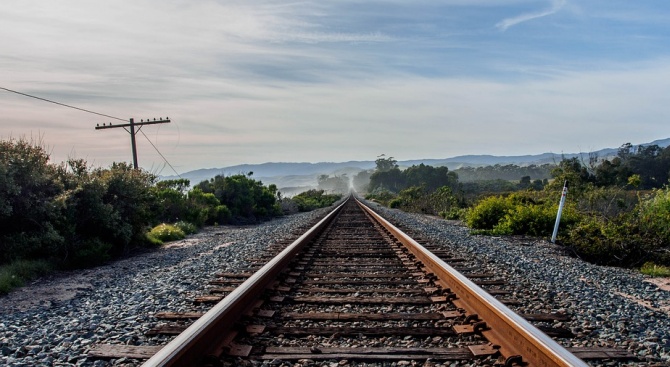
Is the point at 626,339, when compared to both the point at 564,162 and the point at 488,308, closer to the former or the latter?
the point at 488,308

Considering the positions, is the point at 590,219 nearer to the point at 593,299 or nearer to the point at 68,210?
the point at 593,299

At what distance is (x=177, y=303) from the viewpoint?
5.01m

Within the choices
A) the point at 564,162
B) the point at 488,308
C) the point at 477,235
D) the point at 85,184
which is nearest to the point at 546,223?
the point at 477,235

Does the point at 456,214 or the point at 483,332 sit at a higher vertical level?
the point at 483,332

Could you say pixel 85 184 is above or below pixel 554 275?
above

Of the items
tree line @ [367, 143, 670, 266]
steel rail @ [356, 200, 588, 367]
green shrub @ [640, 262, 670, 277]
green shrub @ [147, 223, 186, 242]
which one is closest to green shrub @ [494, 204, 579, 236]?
tree line @ [367, 143, 670, 266]

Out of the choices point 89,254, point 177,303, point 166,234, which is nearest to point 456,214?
point 166,234

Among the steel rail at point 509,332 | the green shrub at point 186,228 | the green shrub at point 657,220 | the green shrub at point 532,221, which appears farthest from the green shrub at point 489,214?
the steel rail at point 509,332

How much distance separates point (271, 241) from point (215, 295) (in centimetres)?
569

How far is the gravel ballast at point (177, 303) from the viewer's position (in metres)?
3.76

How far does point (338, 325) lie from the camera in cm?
414

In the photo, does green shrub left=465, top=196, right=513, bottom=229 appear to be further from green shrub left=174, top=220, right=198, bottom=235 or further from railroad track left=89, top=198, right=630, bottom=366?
green shrub left=174, top=220, right=198, bottom=235

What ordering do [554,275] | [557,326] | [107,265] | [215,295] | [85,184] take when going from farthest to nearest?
[85,184], [107,265], [554,275], [215,295], [557,326]

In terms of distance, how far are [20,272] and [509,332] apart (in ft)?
22.5
